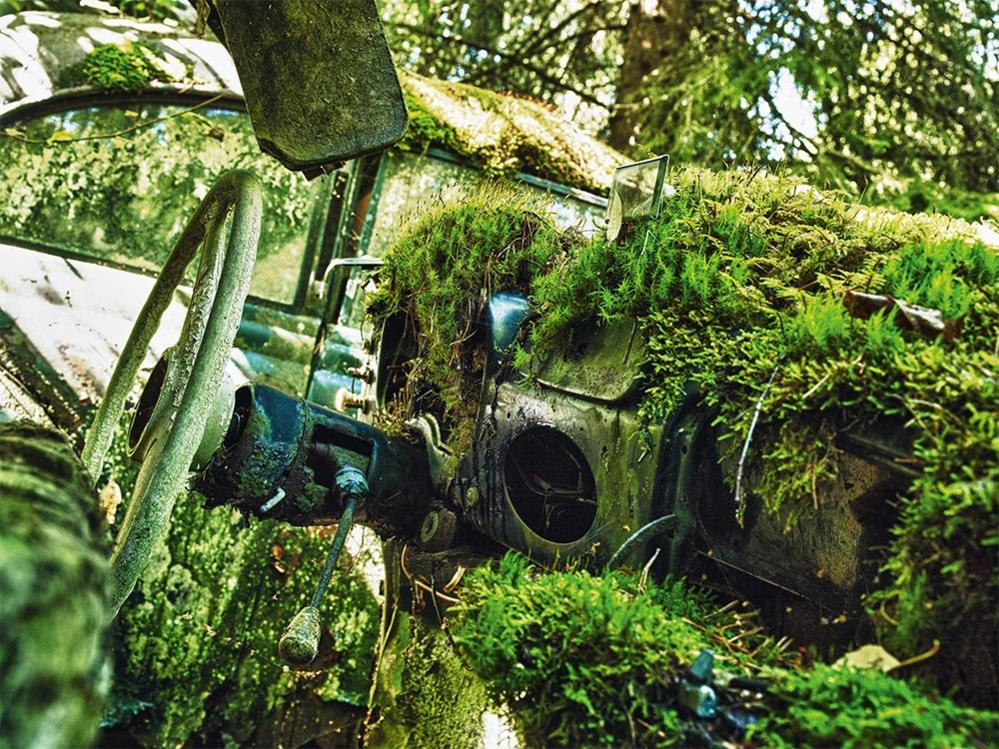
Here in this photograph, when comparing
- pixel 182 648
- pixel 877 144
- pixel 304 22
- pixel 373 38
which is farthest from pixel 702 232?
pixel 877 144

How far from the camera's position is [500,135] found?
5594 mm

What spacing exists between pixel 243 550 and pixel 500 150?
2857 mm

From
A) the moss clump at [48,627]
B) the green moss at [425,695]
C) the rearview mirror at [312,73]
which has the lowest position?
the green moss at [425,695]

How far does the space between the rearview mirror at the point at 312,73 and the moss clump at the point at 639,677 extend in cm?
127

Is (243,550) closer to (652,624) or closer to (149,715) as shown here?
(149,715)

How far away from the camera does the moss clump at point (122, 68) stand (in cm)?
486

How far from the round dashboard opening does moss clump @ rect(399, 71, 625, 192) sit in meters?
3.01

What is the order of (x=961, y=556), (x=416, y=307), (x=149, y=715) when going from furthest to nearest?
(x=149, y=715) < (x=416, y=307) < (x=961, y=556)

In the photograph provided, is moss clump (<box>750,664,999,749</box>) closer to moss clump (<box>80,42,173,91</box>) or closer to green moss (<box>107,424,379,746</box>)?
green moss (<box>107,424,379,746</box>)

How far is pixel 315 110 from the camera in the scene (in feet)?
7.92

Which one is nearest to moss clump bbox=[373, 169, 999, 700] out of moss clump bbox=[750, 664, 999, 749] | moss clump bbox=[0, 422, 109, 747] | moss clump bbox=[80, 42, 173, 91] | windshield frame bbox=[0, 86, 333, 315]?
moss clump bbox=[750, 664, 999, 749]

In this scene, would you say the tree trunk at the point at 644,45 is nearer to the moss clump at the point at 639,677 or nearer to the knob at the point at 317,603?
the knob at the point at 317,603

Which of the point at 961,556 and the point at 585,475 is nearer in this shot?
the point at 961,556

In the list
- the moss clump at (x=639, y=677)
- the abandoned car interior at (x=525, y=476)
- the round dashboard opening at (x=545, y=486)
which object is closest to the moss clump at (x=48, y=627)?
the abandoned car interior at (x=525, y=476)
